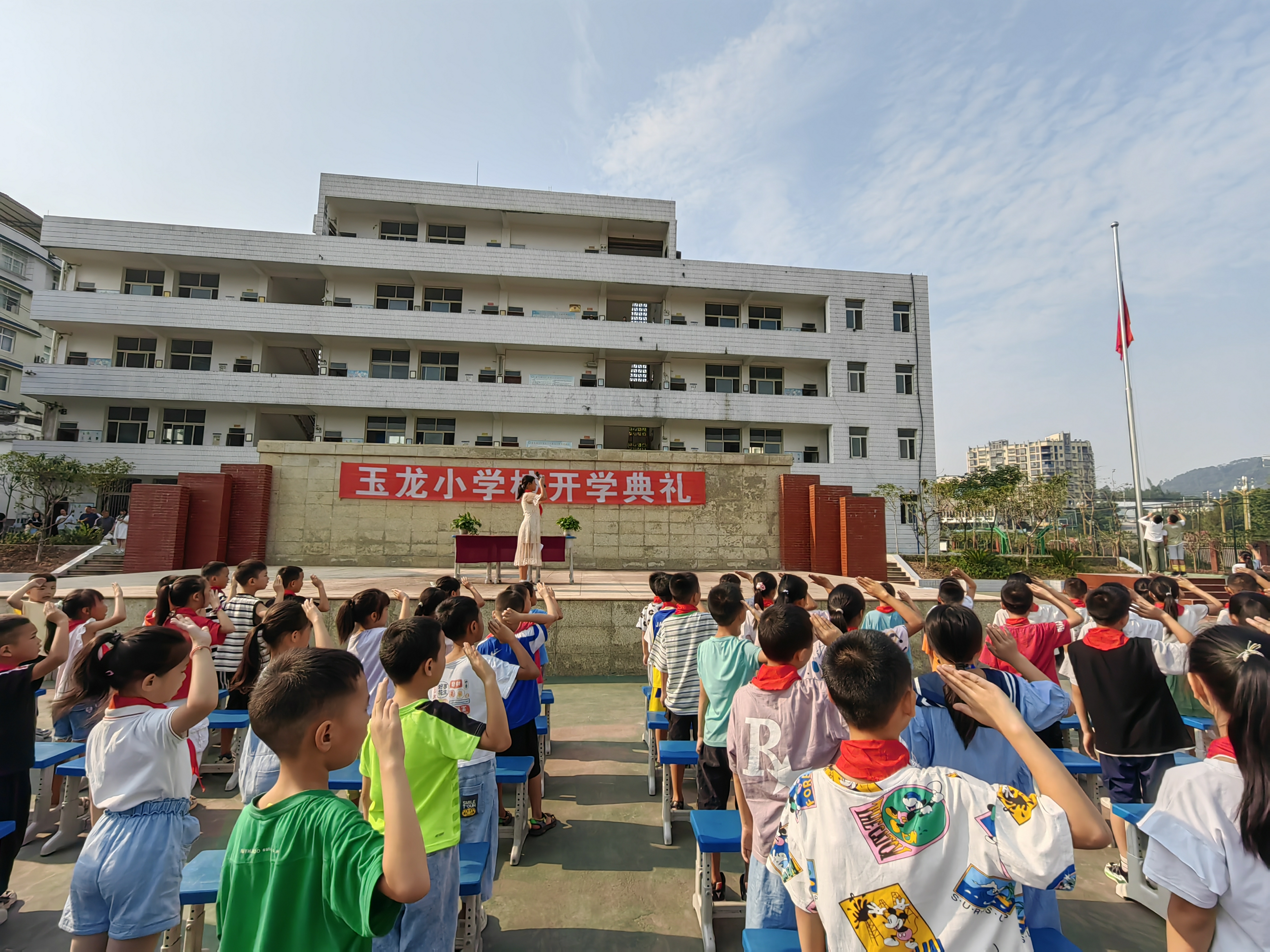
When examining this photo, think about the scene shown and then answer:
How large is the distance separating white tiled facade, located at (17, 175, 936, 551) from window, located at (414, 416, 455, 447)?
0.29 ft

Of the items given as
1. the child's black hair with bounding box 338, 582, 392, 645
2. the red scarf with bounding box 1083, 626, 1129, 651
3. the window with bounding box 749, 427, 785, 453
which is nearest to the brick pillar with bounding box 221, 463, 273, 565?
the child's black hair with bounding box 338, 582, 392, 645

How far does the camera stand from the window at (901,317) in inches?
1146

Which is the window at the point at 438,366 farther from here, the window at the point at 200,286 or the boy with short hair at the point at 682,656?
the boy with short hair at the point at 682,656

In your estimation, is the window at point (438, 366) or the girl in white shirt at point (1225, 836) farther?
the window at point (438, 366)

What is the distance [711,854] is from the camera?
9.14 ft

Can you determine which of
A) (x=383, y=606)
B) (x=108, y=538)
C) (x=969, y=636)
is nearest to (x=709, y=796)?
(x=969, y=636)

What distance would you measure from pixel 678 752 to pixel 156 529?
1585 centimetres

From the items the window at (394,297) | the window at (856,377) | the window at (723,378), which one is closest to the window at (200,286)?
the window at (394,297)

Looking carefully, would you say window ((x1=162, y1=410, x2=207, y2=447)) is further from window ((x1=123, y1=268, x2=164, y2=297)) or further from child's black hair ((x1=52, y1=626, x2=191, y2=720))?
child's black hair ((x1=52, y1=626, x2=191, y2=720))

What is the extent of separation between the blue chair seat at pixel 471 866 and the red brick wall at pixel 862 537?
13819 millimetres

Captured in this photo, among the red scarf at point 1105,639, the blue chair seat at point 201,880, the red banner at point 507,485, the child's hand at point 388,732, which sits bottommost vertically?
the blue chair seat at point 201,880

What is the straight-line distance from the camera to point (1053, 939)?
2.03 meters

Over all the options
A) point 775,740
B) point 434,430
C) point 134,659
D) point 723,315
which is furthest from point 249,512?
point 723,315

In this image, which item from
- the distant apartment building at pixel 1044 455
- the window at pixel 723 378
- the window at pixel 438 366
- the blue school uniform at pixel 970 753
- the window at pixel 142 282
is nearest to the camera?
the blue school uniform at pixel 970 753
